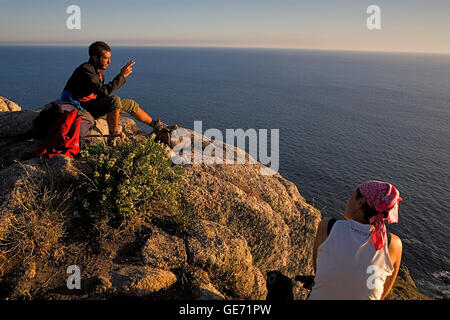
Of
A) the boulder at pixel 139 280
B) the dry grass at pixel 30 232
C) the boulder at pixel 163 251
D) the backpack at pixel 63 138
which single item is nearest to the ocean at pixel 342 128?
the boulder at pixel 163 251

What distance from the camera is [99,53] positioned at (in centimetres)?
827

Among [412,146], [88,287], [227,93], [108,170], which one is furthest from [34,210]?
[227,93]

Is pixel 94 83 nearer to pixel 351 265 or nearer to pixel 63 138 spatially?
pixel 63 138

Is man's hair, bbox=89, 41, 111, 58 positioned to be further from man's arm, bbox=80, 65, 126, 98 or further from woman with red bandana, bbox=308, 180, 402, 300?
woman with red bandana, bbox=308, 180, 402, 300

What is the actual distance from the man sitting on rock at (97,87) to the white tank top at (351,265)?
7.48m

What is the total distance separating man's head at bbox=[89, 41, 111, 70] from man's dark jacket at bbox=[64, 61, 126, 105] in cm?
19

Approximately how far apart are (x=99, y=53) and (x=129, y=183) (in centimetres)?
502

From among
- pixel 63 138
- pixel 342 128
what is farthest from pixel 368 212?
pixel 342 128

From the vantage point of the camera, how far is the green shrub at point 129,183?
5605 mm

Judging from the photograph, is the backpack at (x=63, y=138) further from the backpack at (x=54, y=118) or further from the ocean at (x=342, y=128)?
the ocean at (x=342, y=128)

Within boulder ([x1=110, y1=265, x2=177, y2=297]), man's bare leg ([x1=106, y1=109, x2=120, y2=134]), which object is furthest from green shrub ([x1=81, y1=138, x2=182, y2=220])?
man's bare leg ([x1=106, y1=109, x2=120, y2=134])

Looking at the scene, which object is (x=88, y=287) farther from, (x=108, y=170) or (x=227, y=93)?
(x=227, y=93)

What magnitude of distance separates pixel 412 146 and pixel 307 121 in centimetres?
3652

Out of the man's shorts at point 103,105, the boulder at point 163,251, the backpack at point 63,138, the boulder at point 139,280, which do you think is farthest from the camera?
the man's shorts at point 103,105
